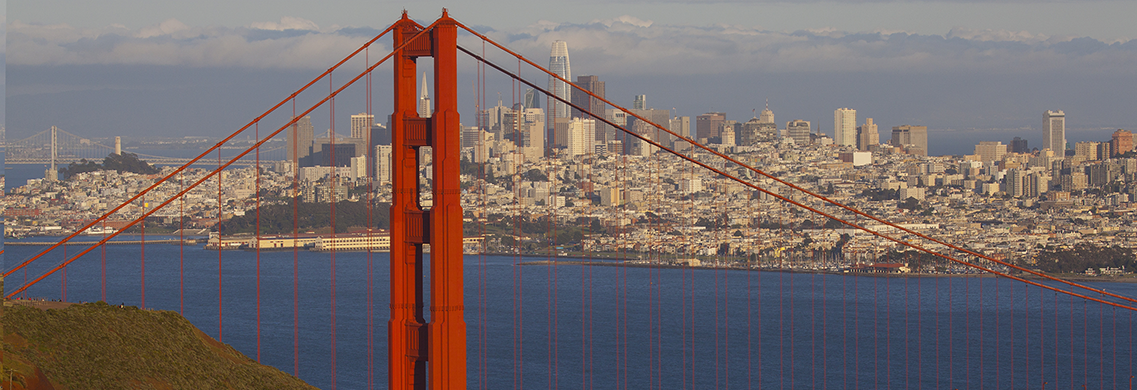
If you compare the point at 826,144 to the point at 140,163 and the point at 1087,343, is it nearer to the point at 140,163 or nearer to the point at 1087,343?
the point at 140,163

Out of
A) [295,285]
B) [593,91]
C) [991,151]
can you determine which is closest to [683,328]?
[295,285]

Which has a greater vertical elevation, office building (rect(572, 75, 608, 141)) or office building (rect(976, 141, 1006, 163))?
office building (rect(572, 75, 608, 141))

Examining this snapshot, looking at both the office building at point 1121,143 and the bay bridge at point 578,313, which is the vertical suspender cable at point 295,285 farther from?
the office building at point 1121,143

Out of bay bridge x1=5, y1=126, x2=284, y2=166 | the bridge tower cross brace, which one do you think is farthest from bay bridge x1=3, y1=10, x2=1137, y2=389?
bay bridge x1=5, y1=126, x2=284, y2=166

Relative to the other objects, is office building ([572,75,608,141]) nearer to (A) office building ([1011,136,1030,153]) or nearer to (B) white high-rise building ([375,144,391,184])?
(B) white high-rise building ([375,144,391,184])

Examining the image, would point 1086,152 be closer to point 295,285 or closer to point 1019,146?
point 1019,146
